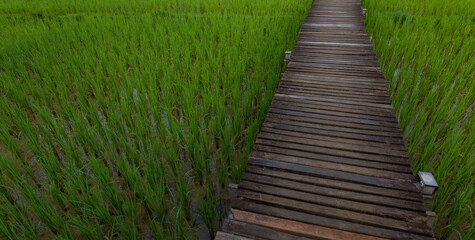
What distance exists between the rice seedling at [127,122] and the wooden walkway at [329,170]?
0.63 feet

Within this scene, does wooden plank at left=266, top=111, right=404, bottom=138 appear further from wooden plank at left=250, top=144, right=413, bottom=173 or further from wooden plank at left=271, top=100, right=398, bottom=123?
wooden plank at left=250, top=144, right=413, bottom=173

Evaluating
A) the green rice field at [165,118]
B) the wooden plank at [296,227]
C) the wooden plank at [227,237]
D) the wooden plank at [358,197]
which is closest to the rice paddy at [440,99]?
the green rice field at [165,118]

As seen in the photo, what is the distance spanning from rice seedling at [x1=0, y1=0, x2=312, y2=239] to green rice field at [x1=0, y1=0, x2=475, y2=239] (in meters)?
0.02

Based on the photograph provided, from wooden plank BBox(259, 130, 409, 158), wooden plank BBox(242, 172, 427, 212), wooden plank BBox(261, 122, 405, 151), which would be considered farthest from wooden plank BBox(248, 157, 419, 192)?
wooden plank BBox(261, 122, 405, 151)

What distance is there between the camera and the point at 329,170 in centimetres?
173

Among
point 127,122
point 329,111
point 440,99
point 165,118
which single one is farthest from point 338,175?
point 127,122

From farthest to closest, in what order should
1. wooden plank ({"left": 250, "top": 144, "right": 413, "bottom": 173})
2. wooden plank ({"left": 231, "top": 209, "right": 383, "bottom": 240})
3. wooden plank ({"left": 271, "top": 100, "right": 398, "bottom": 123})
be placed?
1. wooden plank ({"left": 271, "top": 100, "right": 398, "bottom": 123})
2. wooden plank ({"left": 250, "top": 144, "right": 413, "bottom": 173})
3. wooden plank ({"left": 231, "top": 209, "right": 383, "bottom": 240})

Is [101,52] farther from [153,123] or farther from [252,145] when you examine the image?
[252,145]

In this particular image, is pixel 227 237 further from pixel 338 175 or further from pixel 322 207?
pixel 338 175

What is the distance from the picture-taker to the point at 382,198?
1.52m

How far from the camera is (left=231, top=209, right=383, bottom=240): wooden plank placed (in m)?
1.31

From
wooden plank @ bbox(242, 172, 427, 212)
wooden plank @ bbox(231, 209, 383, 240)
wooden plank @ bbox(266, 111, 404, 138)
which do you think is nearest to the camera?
wooden plank @ bbox(231, 209, 383, 240)

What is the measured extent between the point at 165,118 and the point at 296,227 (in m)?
1.44

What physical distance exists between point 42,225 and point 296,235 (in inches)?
65.0
